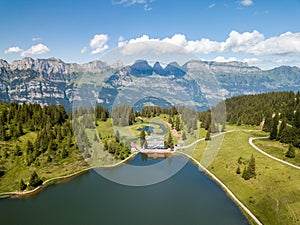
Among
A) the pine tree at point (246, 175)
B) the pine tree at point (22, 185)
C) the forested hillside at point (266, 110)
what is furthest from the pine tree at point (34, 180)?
the forested hillside at point (266, 110)

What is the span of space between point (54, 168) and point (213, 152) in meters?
49.9

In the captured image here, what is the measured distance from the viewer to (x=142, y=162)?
262ft

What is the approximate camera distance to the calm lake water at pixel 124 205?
45.3 metres

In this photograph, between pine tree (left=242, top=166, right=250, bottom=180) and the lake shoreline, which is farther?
pine tree (left=242, top=166, right=250, bottom=180)

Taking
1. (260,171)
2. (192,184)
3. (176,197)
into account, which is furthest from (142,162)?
(260,171)

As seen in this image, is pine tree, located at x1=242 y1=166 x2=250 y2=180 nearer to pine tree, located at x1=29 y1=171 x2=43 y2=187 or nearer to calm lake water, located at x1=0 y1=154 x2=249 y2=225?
calm lake water, located at x1=0 y1=154 x2=249 y2=225

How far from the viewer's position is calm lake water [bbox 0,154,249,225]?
149 ft

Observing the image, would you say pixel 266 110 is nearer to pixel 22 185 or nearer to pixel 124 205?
pixel 124 205

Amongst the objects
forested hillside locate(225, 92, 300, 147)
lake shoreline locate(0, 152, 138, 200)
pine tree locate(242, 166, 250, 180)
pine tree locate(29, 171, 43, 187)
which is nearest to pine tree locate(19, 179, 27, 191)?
lake shoreline locate(0, 152, 138, 200)

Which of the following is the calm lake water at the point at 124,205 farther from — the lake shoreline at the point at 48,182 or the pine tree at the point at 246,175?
the pine tree at the point at 246,175

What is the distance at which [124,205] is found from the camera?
50688 mm

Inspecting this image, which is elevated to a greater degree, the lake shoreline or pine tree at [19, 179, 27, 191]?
pine tree at [19, 179, 27, 191]

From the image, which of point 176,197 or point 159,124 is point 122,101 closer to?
point 176,197

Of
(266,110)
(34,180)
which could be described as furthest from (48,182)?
(266,110)
